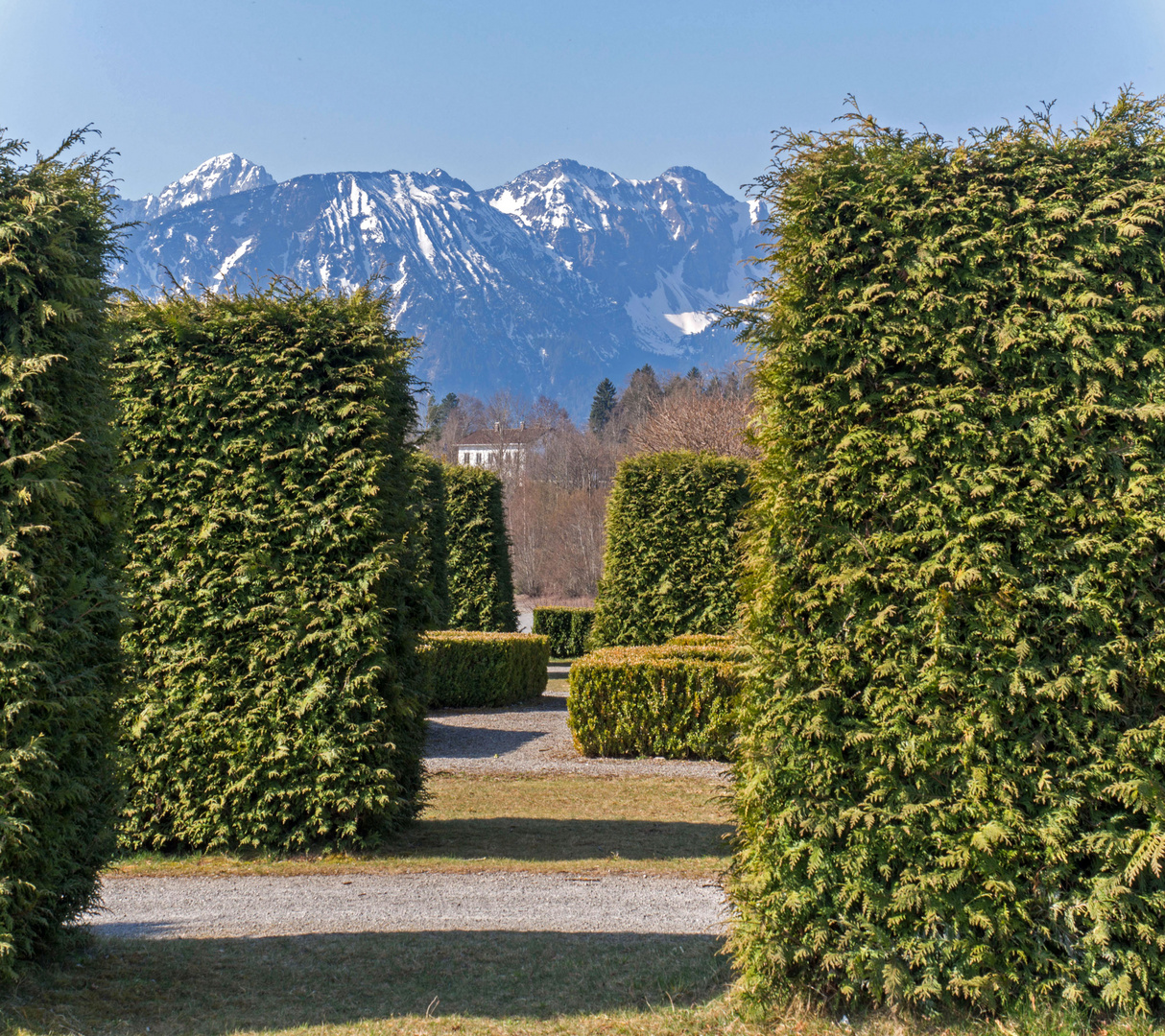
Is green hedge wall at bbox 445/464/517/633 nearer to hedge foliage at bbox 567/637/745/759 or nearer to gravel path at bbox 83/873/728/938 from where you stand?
hedge foliage at bbox 567/637/745/759

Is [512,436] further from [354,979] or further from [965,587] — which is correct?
[965,587]

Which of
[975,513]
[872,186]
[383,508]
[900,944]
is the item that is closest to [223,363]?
[383,508]

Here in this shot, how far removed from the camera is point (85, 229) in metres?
4.86

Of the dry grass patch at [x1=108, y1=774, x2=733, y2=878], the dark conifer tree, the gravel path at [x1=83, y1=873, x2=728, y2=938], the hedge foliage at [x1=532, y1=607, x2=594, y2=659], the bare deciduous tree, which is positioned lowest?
the dry grass patch at [x1=108, y1=774, x2=733, y2=878]

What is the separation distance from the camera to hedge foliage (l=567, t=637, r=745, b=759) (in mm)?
11906

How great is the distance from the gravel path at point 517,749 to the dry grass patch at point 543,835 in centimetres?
43

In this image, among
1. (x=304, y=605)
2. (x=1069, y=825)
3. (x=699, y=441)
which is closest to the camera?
(x=1069, y=825)

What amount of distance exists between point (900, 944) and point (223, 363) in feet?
21.4

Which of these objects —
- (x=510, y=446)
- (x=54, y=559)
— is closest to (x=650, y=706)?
(x=54, y=559)

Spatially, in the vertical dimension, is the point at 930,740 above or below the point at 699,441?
below

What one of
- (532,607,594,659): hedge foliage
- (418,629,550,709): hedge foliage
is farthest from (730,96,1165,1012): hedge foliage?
(532,607,594,659): hedge foliage

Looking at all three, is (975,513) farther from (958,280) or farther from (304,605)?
(304,605)

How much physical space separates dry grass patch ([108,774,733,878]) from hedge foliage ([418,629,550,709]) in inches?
190

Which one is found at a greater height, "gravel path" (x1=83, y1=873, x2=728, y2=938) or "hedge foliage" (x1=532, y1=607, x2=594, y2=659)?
"hedge foliage" (x1=532, y1=607, x2=594, y2=659)
